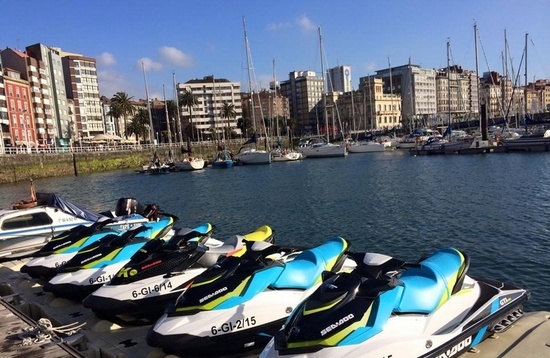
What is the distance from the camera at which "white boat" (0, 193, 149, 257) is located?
13.7m

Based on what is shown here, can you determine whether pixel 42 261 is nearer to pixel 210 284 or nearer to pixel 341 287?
pixel 210 284

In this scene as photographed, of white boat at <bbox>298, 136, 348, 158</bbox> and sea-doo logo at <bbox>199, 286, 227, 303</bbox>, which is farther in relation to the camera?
white boat at <bbox>298, 136, 348, 158</bbox>

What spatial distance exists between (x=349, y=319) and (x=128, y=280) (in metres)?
4.21

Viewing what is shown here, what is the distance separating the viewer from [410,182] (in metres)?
39.5

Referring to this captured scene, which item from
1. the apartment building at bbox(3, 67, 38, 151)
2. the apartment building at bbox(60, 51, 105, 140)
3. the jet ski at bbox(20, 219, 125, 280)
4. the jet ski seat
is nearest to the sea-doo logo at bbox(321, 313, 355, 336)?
the jet ski seat

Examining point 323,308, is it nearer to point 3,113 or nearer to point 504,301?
point 504,301

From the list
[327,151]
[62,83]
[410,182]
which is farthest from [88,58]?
[410,182]

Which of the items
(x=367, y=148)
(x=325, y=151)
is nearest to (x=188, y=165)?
(x=325, y=151)

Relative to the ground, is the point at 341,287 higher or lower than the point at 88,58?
lower

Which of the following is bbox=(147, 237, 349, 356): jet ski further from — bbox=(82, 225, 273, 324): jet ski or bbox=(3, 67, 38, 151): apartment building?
bbox=(3, 67, 38, 151): apartment building

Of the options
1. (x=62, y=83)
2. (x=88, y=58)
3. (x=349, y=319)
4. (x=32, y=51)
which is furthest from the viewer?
(x=88, y=58)

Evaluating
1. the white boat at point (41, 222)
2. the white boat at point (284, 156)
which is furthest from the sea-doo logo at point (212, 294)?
the white boat at point (284, 156)

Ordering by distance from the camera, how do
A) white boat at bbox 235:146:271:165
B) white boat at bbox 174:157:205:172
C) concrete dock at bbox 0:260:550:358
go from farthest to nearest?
1. white boat at bbox 235:146:271:165
2. white boat at bbox 174:157:205:172
3. concrete dock at bbox 0:260:550:358

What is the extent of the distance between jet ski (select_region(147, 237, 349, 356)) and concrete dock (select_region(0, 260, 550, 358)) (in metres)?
0.52
